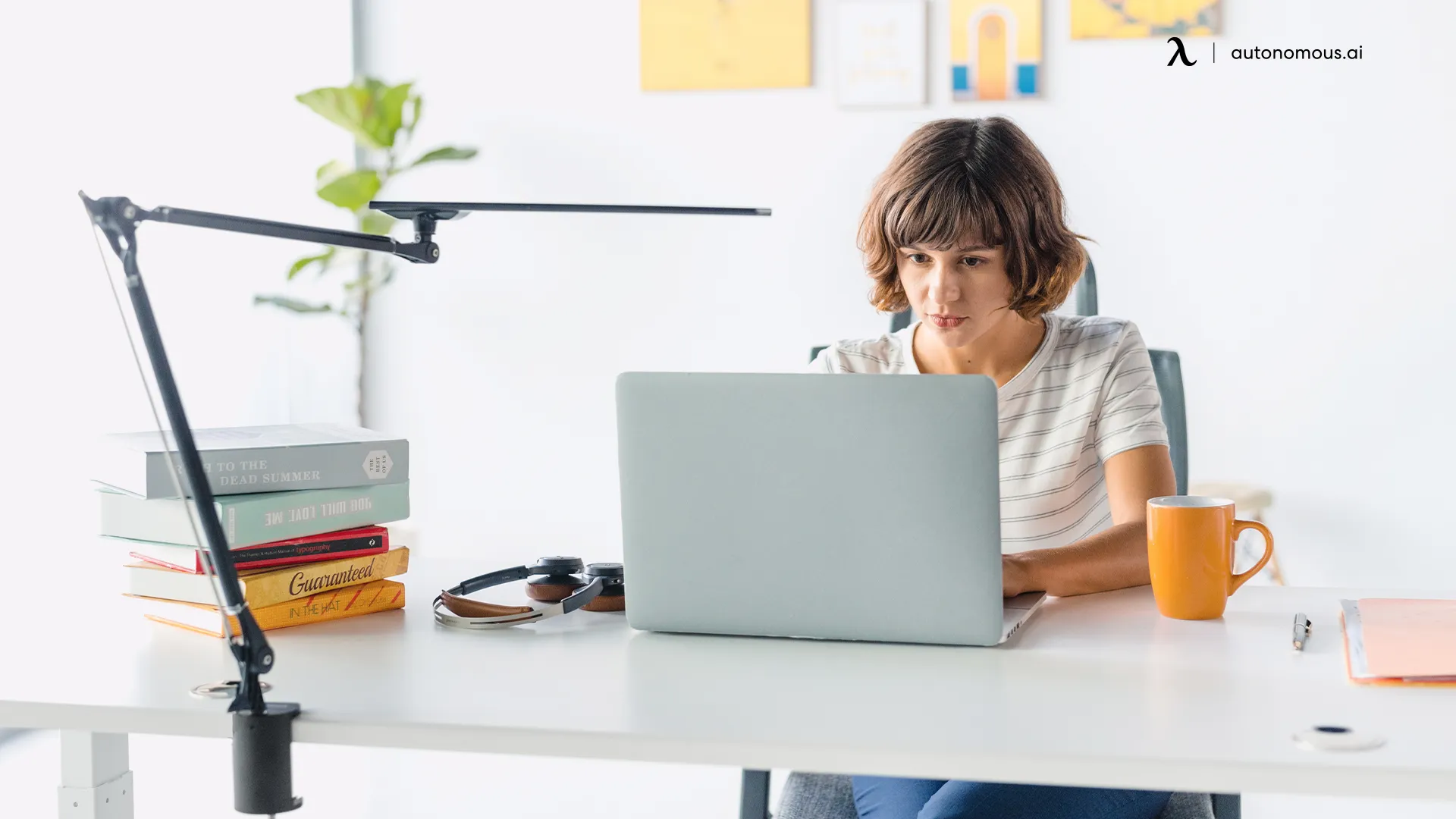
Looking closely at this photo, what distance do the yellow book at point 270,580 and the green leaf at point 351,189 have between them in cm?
199

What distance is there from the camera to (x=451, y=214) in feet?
3.62

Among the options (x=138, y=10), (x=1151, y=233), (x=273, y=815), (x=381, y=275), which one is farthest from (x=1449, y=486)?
(x=138, y=10)

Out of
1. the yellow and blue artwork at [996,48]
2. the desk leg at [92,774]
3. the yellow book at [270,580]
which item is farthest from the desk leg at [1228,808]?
the yellow and blue artwork at [996,48]

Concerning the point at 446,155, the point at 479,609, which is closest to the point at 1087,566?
the point at 479,609

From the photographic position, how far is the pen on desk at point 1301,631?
102 cm

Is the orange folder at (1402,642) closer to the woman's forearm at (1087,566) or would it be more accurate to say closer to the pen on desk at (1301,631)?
the pen on desk at (1301,631)

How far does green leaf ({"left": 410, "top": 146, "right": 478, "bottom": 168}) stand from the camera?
3102 mm

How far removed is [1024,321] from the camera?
5.39 feet

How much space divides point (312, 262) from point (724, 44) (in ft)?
3.67

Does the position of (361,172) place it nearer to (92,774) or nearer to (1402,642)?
(92,774)

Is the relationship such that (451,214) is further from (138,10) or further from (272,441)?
(138,10)

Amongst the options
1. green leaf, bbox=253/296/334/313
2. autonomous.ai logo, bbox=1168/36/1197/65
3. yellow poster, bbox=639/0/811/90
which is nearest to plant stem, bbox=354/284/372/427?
green leaf, bbox=253/296/334/313

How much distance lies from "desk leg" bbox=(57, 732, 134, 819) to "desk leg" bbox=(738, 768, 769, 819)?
562mm

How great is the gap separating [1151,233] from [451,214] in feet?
7.70
